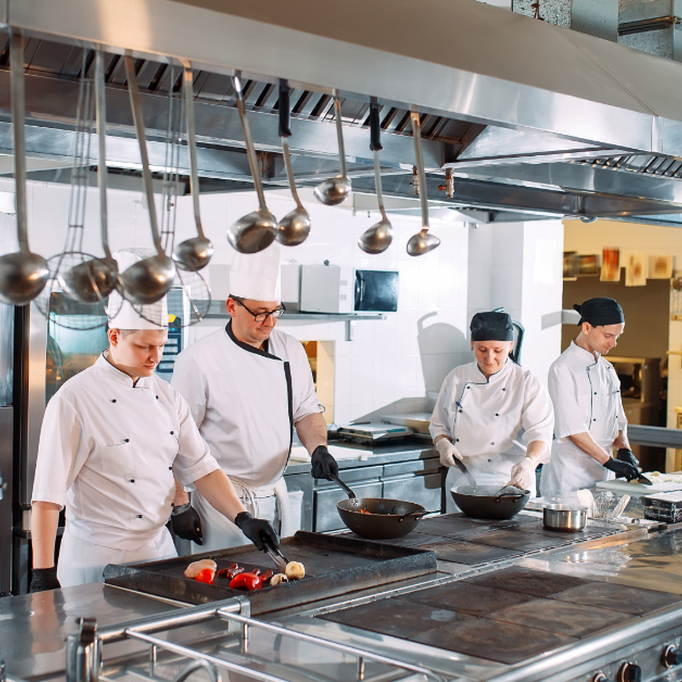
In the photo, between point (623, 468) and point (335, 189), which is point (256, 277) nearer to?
point (335, 189)

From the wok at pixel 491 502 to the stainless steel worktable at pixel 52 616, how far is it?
1.39m

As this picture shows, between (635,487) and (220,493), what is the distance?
1.96 meters

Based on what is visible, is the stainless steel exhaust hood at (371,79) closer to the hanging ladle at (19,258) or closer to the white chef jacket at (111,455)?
the hanging ladle at (19,258)

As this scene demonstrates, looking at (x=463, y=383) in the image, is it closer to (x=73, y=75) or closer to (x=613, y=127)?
(x=613, y=127)

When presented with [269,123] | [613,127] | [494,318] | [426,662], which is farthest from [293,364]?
[426,662]

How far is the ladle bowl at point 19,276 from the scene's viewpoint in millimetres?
1457

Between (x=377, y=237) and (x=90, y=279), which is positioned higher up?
(x=377, y=237)

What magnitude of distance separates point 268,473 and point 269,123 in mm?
1606

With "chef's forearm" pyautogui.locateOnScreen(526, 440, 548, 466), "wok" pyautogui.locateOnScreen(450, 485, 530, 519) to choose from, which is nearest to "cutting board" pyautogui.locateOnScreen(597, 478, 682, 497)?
"chef's forearm" pyautogui.locateOnScreen(526, 440, 548, 466)

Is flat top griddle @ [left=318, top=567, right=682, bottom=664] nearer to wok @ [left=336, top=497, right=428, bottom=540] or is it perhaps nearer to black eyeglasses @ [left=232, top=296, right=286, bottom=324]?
wok @ [left=336, top=497, right=428, bottom=540]

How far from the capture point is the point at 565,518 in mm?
3051

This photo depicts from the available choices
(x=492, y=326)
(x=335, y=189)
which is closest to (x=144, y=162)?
(x=335, y=189)

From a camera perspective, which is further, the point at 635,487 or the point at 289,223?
the point at 635,487

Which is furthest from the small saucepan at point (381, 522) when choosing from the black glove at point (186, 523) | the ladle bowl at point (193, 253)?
the ladle bowl at point (193, 253)
